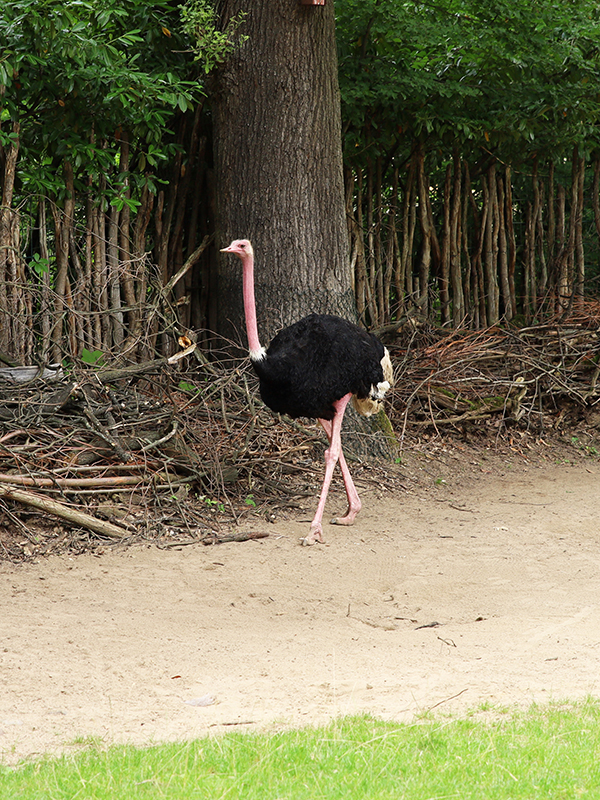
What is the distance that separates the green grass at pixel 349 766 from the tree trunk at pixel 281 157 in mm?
A: 4815

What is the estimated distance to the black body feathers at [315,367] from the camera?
18.7 feet

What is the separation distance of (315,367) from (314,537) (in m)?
1.08

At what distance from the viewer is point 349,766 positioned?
9.00 feet

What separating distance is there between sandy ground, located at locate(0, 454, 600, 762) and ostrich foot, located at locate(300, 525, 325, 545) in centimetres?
7

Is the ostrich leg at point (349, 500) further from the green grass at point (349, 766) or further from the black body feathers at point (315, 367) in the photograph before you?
the green grass at point (349, 766)

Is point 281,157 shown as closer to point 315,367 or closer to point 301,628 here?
point 315,367

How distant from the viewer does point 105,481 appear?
5891 mm

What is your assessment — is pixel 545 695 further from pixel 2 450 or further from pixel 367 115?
pixel 367 115

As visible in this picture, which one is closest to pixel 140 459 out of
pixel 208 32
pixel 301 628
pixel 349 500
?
pixel 349 500

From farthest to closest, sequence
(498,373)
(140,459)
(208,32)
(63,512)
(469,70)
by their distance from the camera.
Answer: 1. (498,373)
2. (469,70)
3. (208,32)
4. (140,459)
5. (63,512)

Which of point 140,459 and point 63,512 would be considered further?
point 140,459

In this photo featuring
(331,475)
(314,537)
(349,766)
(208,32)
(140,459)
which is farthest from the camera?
(208,32)

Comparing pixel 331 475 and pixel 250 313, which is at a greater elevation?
pixel 250 313

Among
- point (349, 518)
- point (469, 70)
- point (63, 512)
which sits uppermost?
point (469, 70)
